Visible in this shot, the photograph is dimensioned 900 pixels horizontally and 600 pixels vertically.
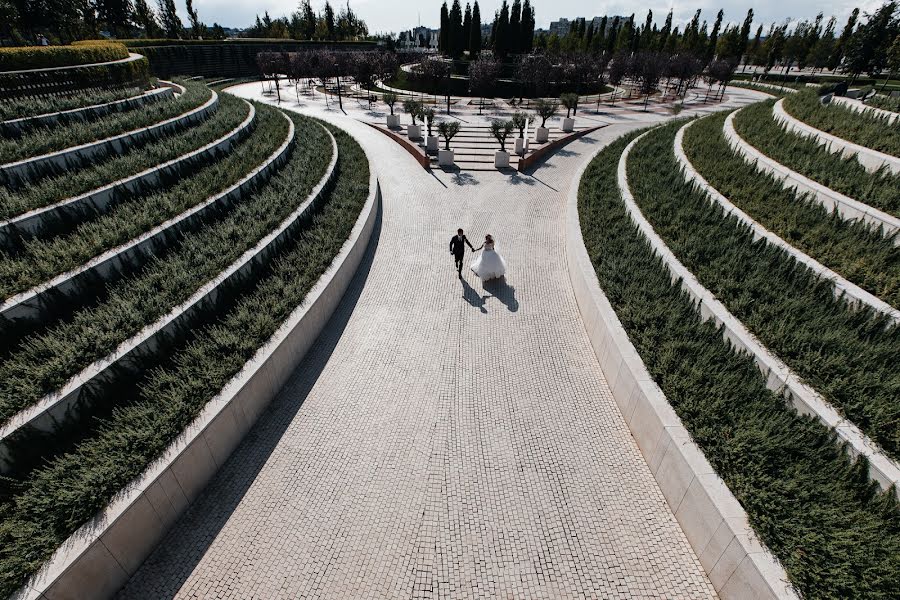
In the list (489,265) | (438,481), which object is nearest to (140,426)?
(438,481)

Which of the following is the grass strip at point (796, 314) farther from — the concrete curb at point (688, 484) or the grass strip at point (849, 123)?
the grass strip at point (849, 123)

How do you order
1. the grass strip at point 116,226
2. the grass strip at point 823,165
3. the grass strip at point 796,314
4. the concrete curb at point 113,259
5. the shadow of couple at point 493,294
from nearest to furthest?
the grass strip at point 796,314 < the concrete curb at point 113,259 < the grass strip at point 116,226 < the grass strip at point 823,165 < the shadow of couple at point 493,294

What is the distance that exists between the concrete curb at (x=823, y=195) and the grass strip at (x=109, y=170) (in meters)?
16.9

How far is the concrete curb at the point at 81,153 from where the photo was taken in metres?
9.25

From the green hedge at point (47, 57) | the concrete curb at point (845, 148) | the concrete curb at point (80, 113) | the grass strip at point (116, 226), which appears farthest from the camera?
the green hedge at point (47, 57)

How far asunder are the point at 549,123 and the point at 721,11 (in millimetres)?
74471

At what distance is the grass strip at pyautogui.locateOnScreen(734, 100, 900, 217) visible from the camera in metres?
8.65

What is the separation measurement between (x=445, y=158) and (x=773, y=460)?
60.1 ft

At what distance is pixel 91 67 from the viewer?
15750mm

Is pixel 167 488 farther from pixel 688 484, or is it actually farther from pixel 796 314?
pixel 796 314

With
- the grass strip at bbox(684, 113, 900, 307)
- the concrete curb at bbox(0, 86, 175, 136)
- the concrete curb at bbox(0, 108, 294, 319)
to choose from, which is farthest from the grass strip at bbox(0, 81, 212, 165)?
the grass strip at bbox(684, 113, 900, 307)

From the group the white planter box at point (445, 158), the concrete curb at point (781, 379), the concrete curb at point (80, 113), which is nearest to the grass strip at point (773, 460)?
the concrete curb at point (781, 379)

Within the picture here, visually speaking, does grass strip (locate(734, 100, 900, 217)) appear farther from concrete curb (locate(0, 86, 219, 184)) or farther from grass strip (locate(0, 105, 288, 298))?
concrete curb (locate(0, 86, 219, 184))

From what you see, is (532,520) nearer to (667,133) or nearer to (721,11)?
(667,133)
